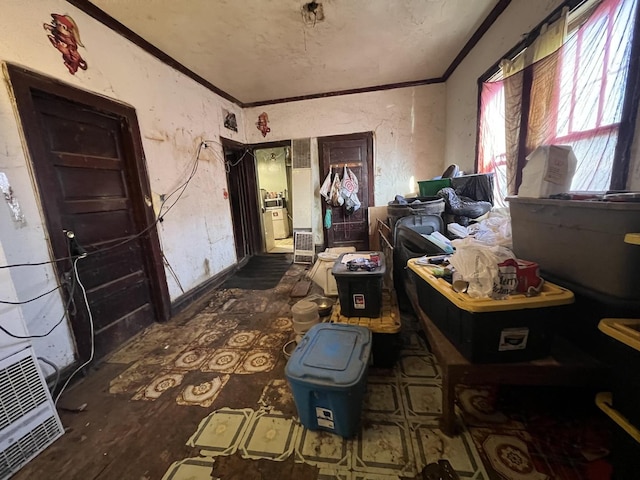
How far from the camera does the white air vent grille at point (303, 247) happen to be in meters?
3.98

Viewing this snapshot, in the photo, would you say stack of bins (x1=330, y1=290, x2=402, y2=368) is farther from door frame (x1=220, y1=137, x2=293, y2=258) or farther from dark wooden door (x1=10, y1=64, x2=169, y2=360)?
door frame (x1=220, y1=137, x2=293, y2=258)

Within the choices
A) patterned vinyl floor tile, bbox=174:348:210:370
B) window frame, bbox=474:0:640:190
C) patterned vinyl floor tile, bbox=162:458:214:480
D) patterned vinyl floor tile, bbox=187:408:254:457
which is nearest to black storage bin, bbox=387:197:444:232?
window frame, bbox=474:0:640:190

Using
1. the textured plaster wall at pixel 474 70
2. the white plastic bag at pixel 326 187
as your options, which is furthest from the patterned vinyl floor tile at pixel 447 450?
the white plastic bag at pixel 326 187

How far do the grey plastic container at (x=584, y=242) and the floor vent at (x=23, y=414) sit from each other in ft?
8.20

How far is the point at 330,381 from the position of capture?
981mm

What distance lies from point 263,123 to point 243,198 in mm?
1268

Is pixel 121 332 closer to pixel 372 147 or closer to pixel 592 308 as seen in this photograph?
pixel 592 308

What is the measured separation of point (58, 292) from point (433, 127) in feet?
14.2

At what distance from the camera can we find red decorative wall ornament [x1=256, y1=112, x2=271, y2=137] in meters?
3.84

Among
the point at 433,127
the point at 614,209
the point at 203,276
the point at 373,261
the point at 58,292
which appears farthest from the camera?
the point at 433,127

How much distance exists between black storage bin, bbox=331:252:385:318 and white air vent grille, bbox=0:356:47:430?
1.59 metres

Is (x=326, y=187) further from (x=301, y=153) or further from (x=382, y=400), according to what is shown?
(x=382, y=400)

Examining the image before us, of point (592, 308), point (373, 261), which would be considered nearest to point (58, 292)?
point (373, 261)

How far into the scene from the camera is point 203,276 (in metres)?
2.89
